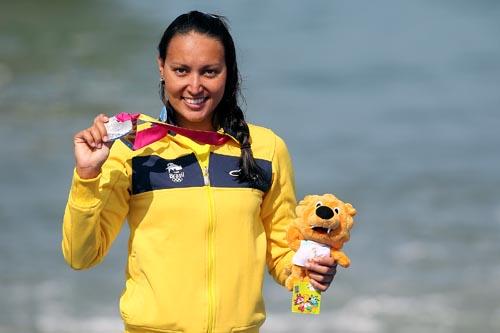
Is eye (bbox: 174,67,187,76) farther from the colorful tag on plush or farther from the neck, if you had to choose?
the colorful tag on plush

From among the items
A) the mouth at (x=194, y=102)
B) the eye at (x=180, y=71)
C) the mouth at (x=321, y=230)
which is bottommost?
the mouth at (x=321, y=230)

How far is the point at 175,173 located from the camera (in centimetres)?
304

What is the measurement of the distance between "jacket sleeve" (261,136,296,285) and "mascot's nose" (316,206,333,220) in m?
0.19

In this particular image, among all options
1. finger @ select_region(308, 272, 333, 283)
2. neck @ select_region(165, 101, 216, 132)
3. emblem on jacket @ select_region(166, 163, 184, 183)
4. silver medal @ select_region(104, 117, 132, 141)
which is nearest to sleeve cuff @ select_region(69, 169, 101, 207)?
silver medal @ select_region(104, 117, 132, 141)

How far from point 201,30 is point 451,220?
5.32m

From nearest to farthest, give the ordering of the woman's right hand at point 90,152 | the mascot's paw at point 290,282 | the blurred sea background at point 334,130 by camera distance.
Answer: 1. the woman's right hand at point 90,152
2. the mascot's paw at point 290,282
3. the blurred sea background at point 334,130

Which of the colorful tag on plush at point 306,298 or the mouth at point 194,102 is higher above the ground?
the mouth at point 194,102

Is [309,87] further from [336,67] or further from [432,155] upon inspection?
[432,155]

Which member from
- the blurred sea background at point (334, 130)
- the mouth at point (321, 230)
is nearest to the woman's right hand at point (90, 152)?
the mouth at point (321, 230)

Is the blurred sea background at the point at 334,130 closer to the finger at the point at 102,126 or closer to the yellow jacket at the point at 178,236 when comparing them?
the yellow jacket at the point at 178,236

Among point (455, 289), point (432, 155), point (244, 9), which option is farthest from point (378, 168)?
point (244, 9)

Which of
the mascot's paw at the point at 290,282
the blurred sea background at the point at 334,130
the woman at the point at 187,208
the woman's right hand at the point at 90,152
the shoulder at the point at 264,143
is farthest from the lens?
the blurred sea background at the point at 334,130

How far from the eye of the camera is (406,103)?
401 inches

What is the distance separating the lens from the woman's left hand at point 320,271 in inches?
119
